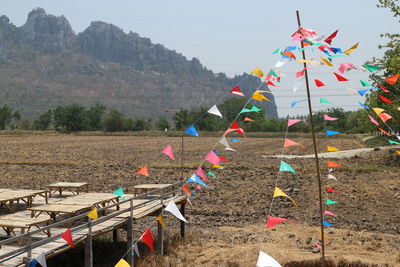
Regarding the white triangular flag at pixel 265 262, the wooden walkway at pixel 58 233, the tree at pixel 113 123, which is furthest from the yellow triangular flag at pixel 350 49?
the tree at pixel 113 123

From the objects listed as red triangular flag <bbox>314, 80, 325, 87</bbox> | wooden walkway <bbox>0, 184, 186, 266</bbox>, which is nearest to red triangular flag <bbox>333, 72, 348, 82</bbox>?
red triangular flag <bbox>314, 80, 325, 87</bbox>

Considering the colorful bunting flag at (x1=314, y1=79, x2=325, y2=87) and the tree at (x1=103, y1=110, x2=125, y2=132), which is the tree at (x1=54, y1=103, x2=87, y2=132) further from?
the colorful bunting flag at (x1=314, y1=79, x2=325, y2=87)

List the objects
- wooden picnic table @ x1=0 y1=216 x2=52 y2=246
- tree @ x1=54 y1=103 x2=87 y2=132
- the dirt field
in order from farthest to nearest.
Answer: tree @ x1=54 y1=103 x2=87 y2=132 < the dirt field < wooden picnic table @ x1=0 y1=216 x2=52 y2=246

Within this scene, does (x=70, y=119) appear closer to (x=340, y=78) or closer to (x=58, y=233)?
(x=58, y=233)

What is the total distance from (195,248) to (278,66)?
6.88 metres

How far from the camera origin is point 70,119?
109 m

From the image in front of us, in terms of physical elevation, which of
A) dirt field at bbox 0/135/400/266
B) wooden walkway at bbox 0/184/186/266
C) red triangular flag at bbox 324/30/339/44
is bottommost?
dirt field at bbox 0/135/400/266

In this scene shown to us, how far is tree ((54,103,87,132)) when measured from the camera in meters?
108

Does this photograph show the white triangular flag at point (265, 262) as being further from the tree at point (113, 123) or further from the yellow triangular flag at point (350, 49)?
the tree at point (113, 123)

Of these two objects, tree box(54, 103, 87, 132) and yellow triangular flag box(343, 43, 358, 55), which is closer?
yellow triangular flag box(343, 43, 358, 55)

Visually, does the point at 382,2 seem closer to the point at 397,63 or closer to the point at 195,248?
the point at 397,63

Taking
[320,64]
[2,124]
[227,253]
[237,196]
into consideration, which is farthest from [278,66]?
[2,124]

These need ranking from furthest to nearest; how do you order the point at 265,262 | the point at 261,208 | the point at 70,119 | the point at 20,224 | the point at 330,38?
the point at 70,119 → the point at 261,208 → the point at 20,224 → the point at 330,38 → the point at 265,262

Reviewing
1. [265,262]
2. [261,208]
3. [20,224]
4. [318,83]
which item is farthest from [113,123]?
[265,262]
